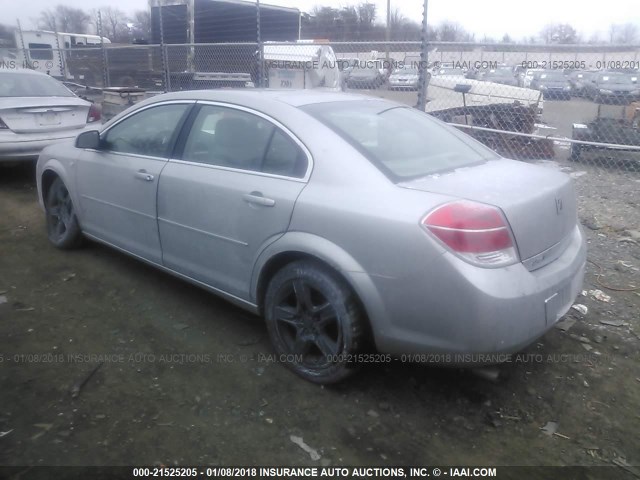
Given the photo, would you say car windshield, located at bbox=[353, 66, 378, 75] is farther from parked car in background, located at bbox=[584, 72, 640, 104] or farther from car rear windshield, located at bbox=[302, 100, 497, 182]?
car rear windshield, located at bbox=[302, 100, 497, 182]

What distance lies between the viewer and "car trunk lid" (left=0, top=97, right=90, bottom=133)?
6.61m

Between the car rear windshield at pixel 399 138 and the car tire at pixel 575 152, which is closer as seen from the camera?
the car rear windshield at pixel 399 138

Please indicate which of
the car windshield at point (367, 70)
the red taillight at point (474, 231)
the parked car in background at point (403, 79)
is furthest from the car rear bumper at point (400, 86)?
the red taillight at point (474, 231)

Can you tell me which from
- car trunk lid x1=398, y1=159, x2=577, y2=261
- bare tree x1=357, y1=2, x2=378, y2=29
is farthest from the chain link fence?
car trunk lid x1=398, y1=159, x2=577, y2=261

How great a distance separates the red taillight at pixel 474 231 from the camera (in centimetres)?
237

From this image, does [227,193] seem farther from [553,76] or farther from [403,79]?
[553,76]

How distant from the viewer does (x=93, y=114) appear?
7.56 metres

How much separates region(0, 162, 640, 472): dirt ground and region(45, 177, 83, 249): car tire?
78 centimetres

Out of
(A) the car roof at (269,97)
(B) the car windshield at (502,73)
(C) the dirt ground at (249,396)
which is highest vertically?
(B) the car windshield at (502,73)

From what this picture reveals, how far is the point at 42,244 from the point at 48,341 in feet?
6.79

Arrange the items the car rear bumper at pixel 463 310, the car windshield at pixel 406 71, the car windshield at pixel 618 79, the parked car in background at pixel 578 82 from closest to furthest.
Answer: the car rear bumper at pixel 463 310
the car windshield at pixel 618 79
the car windshield at pixel 406 71
the parked car in background at pixel 578 82

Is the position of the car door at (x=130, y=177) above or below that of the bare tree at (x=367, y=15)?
below

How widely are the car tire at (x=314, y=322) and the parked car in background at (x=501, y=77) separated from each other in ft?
30.0

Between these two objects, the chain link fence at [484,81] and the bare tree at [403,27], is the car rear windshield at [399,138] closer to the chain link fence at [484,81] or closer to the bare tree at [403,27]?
the chain link fence at [484,81]
